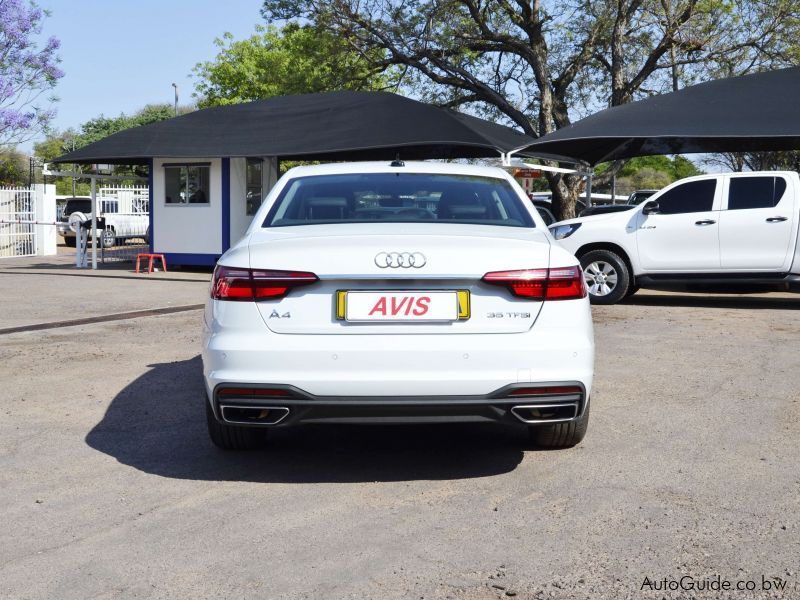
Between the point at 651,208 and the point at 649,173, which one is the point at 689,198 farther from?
the point at 649,173

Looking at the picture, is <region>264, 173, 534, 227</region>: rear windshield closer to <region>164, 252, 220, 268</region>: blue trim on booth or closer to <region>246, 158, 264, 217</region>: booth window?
<region>164, 252, 220, 268</region>: blue trim on booth

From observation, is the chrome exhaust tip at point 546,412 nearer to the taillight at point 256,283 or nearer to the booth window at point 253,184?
the taillight at point 256,283

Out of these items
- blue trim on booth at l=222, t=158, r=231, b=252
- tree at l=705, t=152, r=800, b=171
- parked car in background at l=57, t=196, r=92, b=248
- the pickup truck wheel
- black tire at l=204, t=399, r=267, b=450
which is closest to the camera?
black tire at l=204, t=399, r=267, b=450

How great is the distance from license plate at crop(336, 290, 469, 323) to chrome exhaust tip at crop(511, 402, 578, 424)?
1.63 feet

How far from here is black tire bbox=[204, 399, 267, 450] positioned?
16.7 feet

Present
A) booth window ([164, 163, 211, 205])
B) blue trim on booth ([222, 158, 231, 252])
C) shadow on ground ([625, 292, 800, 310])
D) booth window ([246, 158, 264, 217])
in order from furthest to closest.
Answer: booth window ([246, 158, 264, 217]), booth window ([164, 163, 211, 205]), blue trim on booth ([222, 158, 231, 252]), shadow on ground ([625, 292, 800, 310])

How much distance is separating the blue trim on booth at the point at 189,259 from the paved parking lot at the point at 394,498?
1351 cm

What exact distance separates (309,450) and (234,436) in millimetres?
458

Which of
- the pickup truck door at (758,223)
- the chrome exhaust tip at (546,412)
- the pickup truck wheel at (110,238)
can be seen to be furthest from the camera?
the pickup truck wheel at (110,238)

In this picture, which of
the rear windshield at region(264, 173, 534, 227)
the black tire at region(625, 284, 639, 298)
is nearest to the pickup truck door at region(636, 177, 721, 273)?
the black tire at region(625, 284, 639, 298)

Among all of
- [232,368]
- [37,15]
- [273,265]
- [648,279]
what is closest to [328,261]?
[273,265]

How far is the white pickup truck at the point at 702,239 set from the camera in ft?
43.2

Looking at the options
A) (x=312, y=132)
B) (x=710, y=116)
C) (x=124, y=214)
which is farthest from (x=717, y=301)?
(x=124, y=214)

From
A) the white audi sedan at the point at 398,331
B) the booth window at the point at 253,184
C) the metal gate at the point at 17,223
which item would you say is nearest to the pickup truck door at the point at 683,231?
the white audi sedan at the point at 398,331
